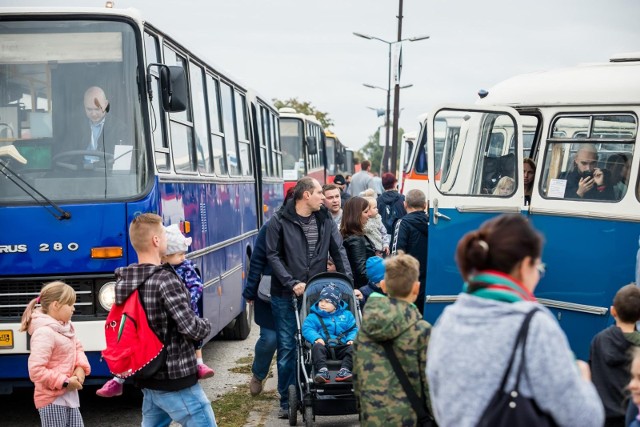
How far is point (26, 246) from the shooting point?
7.54m

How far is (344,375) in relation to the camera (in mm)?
7477

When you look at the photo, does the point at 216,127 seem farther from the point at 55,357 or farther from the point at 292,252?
the point at 55,357

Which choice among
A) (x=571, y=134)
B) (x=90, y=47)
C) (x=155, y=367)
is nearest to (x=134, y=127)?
(x=90, y=47)

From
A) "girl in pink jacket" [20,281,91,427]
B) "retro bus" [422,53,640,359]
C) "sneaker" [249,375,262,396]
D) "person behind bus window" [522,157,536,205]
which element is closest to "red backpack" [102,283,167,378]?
"girl in pink jacket" [20,281,91,427]

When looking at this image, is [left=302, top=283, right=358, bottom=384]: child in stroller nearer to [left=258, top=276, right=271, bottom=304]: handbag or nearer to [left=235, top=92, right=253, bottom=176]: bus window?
[left=258, top=276, right=271, bottom=304]: handbag

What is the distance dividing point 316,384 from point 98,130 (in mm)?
2641

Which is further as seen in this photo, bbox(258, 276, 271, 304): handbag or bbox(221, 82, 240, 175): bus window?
bbox(221, 82, 240, 175): bus window

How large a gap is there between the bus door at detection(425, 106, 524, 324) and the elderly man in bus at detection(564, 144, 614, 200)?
491 mm

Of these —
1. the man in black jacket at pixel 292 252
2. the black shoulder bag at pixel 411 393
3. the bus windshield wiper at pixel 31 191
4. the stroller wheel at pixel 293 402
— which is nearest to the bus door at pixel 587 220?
the man in black jacket at pixel 292 252

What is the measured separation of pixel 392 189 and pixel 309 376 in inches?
292

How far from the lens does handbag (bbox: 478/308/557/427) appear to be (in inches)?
123

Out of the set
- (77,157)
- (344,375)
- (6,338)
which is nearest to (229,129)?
(77,157)

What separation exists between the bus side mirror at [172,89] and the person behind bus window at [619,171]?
13.6 ft

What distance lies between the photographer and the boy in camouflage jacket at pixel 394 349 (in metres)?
4.92
